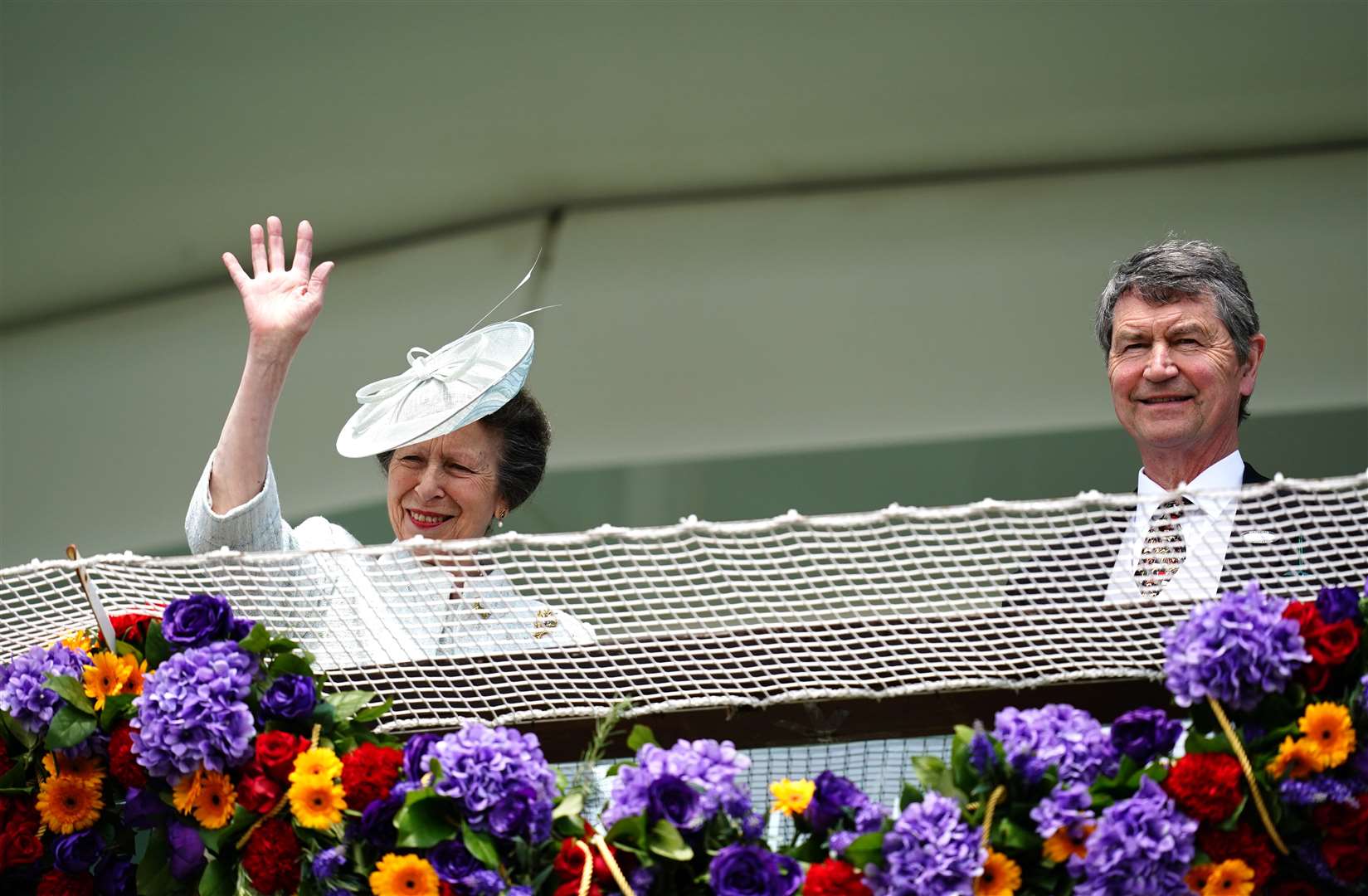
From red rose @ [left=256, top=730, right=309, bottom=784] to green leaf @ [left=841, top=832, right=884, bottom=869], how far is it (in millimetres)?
557

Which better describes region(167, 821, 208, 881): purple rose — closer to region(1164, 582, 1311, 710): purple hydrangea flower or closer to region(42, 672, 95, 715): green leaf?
region(42, 672, 95, 715): green leaf

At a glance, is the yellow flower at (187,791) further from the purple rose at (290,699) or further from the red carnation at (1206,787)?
the red carnation at (1206,787)

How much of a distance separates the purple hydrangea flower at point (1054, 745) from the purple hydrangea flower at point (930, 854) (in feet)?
0.25

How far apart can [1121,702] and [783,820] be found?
368mm

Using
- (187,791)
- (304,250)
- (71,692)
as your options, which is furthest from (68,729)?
(304,250)

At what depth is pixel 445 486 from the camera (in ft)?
8.89

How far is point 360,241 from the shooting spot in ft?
18.1

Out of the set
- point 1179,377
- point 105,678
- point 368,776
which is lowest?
point 368,776

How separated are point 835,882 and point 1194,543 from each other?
0.52 metres

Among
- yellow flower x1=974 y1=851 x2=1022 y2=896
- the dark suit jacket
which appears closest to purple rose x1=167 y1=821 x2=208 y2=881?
yellow flower x1=974 y1=851 x2=1022 y2=896

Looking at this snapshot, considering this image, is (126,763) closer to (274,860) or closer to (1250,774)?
(274,860)

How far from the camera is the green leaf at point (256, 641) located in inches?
68.9

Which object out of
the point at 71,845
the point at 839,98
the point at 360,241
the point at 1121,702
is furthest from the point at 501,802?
the point at 360,241

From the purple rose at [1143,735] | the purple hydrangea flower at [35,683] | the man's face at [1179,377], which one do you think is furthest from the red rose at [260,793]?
the man's face at [1179,377]
